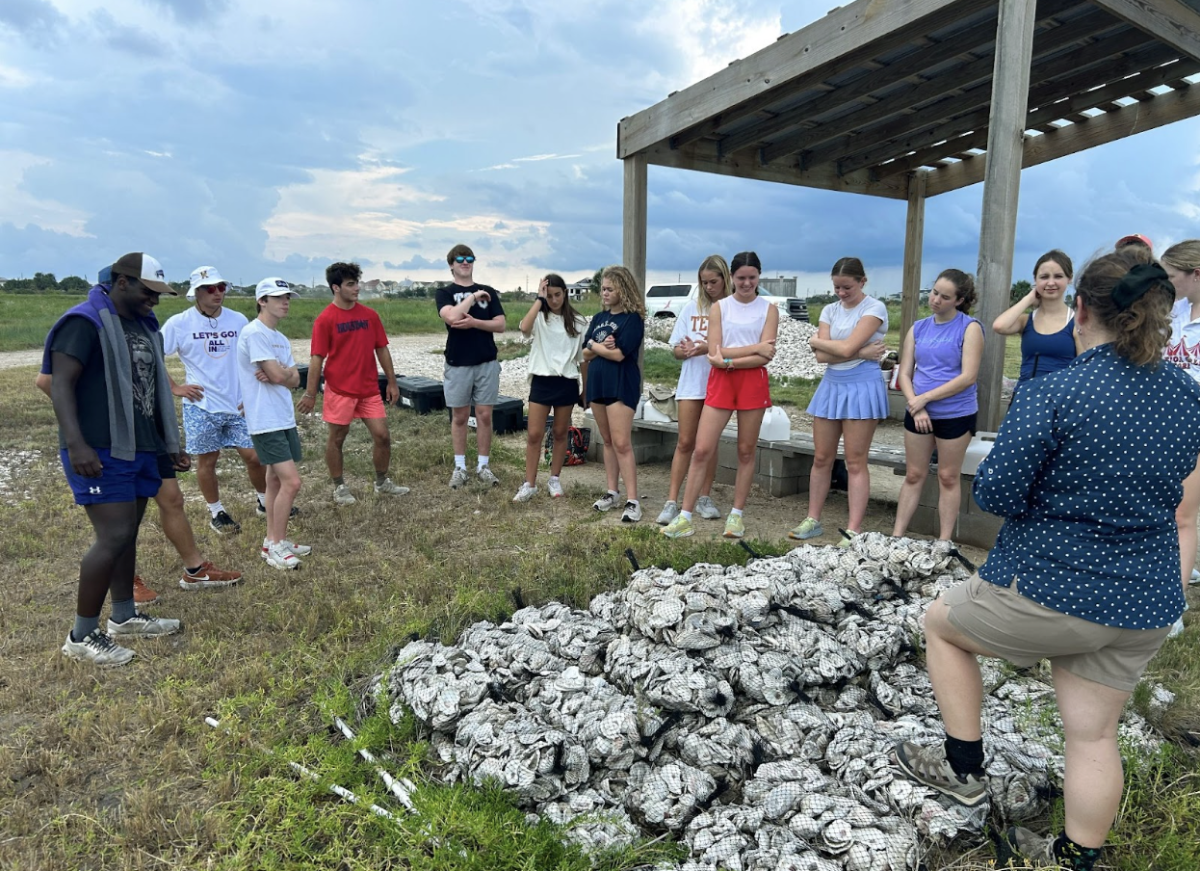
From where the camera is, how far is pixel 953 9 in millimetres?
4855

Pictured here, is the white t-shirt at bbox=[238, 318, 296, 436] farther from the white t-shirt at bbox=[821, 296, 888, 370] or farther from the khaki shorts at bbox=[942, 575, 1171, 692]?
the khaki shorts at bbox=[942, 575, 1171, 692]

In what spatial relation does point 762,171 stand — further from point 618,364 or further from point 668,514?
point 668,514

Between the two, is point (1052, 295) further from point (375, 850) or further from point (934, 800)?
point (375, 850)

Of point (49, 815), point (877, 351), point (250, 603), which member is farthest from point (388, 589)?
point (877, 351)

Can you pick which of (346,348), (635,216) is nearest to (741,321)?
(635,216)

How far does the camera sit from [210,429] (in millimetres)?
5445

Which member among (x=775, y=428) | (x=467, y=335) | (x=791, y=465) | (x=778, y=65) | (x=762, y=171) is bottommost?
(x=791, y=465)

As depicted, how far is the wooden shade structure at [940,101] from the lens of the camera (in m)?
4.85

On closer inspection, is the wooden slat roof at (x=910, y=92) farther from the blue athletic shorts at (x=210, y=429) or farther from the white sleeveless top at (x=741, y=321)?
the blue athletic shorts at (x=210, y=429)

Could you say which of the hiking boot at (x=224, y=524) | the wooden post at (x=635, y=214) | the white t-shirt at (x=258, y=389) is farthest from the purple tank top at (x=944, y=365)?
the hiking boot at (x=224, y=524)

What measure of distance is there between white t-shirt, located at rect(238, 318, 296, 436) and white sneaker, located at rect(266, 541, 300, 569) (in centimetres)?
75

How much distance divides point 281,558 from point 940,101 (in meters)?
7.23

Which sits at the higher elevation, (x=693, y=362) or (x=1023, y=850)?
(x=693, y=362)

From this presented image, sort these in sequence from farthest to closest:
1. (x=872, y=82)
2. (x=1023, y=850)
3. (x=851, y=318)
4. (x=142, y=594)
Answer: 1. (x=872, y=82)
2. (x=851, y=318)
3. (x=142, y=594)
4. (x=1023, y=850)
